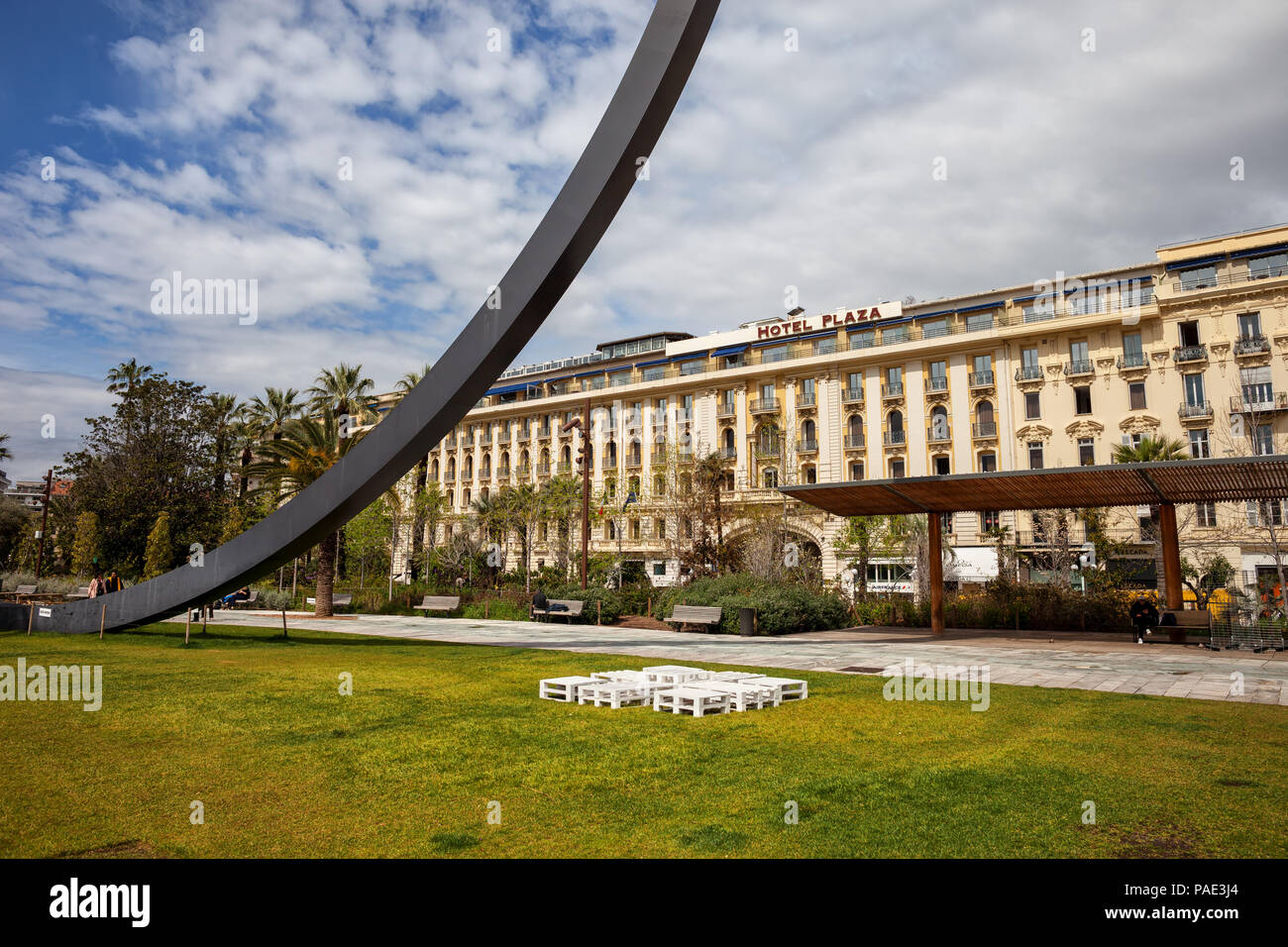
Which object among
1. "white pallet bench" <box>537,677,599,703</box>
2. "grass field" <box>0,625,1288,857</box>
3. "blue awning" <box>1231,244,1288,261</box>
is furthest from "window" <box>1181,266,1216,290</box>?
"white pallet bench" <box>537,677,599,703</box>

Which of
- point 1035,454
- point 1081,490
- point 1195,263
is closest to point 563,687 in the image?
point 1081,490

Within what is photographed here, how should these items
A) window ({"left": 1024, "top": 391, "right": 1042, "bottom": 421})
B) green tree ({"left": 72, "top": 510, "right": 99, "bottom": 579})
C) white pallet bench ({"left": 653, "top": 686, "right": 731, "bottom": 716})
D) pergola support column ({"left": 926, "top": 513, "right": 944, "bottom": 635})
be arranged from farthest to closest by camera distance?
window ({"left": 1024, "top": 391, "right": 1042, "bottom": 421})
green tree ({"left": 72, "top": 510, "right": 99, "bottom": 579})
pergola support column ({"left": 926, "top": 513, "right": 944, "bottom": 635})
white pallet bench ({"left": 653, "top": 686, "right": 731, "bottom": 716})

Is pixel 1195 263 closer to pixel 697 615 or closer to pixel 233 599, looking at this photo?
pixel 697 615

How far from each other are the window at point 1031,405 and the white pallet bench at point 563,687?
4046cm

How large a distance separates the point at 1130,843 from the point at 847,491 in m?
14.1

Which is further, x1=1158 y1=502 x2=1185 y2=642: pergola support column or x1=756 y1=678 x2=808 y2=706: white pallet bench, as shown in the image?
x1=1158 y1=502 x2=1185 y2=642: pergola support column

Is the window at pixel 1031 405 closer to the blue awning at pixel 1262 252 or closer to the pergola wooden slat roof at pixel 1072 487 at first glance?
the blue awning at pixel 1262 252

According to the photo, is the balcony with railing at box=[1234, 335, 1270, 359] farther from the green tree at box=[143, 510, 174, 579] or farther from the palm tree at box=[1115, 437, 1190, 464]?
the green tree at box=[143, 510, 174, 579]

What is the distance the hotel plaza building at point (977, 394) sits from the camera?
37.7m

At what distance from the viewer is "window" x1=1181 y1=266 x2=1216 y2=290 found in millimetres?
39219

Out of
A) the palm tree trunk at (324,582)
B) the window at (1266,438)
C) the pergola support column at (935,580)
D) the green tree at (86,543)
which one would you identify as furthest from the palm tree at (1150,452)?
the green tree at (86,543)

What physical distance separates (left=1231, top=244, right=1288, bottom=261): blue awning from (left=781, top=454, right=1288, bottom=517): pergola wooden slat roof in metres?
28.8
